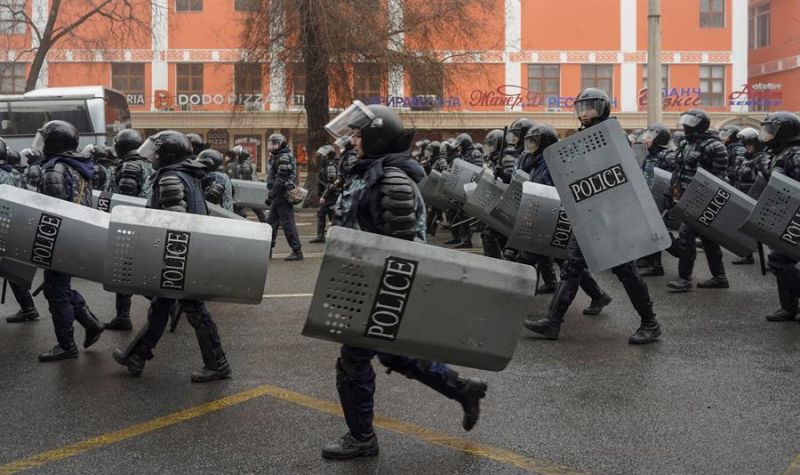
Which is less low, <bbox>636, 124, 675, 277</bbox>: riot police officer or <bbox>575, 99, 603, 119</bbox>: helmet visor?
<bbox>575, 99, 603, 119</bbox>: helmet visor

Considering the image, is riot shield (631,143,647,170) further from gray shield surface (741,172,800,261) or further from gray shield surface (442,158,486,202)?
gray shield surface (741,172,800,261)

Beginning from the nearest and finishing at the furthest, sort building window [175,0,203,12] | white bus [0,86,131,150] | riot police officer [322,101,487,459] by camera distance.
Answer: riot police officer [322,101,487,459], white bus [0,86,131,150], building window [175,0,203,12]

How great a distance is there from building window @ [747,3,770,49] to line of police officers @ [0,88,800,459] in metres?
38.1

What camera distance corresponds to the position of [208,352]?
5895mm

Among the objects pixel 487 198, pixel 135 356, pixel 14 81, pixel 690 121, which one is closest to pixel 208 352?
pixel 135 356

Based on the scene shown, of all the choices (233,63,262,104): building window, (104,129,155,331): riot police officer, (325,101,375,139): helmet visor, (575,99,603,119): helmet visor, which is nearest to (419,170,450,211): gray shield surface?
(104,129,155,331): riot police officer

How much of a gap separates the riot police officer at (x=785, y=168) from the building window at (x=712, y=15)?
36700 millimetres

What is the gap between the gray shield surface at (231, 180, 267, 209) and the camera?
1355 cm

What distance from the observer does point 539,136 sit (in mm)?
8344

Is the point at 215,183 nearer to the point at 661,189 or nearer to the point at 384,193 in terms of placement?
the point at 661,189

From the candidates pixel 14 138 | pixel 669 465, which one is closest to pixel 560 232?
pixel 669 465

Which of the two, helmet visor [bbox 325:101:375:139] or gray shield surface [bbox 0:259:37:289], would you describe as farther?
gray shield surface [bbox 0:259:37:289]

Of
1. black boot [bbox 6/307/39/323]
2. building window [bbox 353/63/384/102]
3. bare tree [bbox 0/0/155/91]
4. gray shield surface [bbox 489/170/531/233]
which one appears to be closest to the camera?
black boot [bbox 6/307/39/323]

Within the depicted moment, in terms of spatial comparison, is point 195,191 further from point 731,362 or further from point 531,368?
point 731,362
